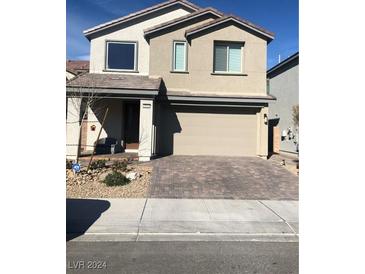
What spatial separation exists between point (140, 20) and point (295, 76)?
985 cm

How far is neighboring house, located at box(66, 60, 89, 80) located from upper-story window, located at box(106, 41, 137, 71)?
3.04 metres

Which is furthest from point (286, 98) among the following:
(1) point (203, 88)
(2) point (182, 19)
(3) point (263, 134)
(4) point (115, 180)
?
(4) point (115, 180)

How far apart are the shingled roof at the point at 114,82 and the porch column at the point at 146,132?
0.81 m

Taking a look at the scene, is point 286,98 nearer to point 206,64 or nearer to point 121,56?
point 206,64

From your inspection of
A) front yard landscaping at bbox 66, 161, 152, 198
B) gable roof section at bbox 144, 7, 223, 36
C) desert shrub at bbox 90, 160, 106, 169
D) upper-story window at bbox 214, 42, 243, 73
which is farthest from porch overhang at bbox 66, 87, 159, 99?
upper-story window at bbox 214, 42, 243, 73

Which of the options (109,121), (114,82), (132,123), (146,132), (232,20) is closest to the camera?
(146,132)

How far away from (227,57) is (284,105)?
6.88 metres

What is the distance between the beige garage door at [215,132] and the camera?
16.1 metres

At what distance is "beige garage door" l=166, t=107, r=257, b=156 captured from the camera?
16.1m

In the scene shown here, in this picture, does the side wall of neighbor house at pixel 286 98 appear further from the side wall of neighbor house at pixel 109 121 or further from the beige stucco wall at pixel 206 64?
the side wall of neighbor house at pixel 109 121

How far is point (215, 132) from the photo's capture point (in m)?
16.2

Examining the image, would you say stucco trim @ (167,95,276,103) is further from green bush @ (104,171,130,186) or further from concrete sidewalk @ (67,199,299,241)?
concrete sidewalk @ (67,199,299,241)

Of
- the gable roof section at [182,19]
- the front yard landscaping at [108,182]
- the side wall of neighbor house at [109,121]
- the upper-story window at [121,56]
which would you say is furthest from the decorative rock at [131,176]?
the gable roof section at [182,19]
